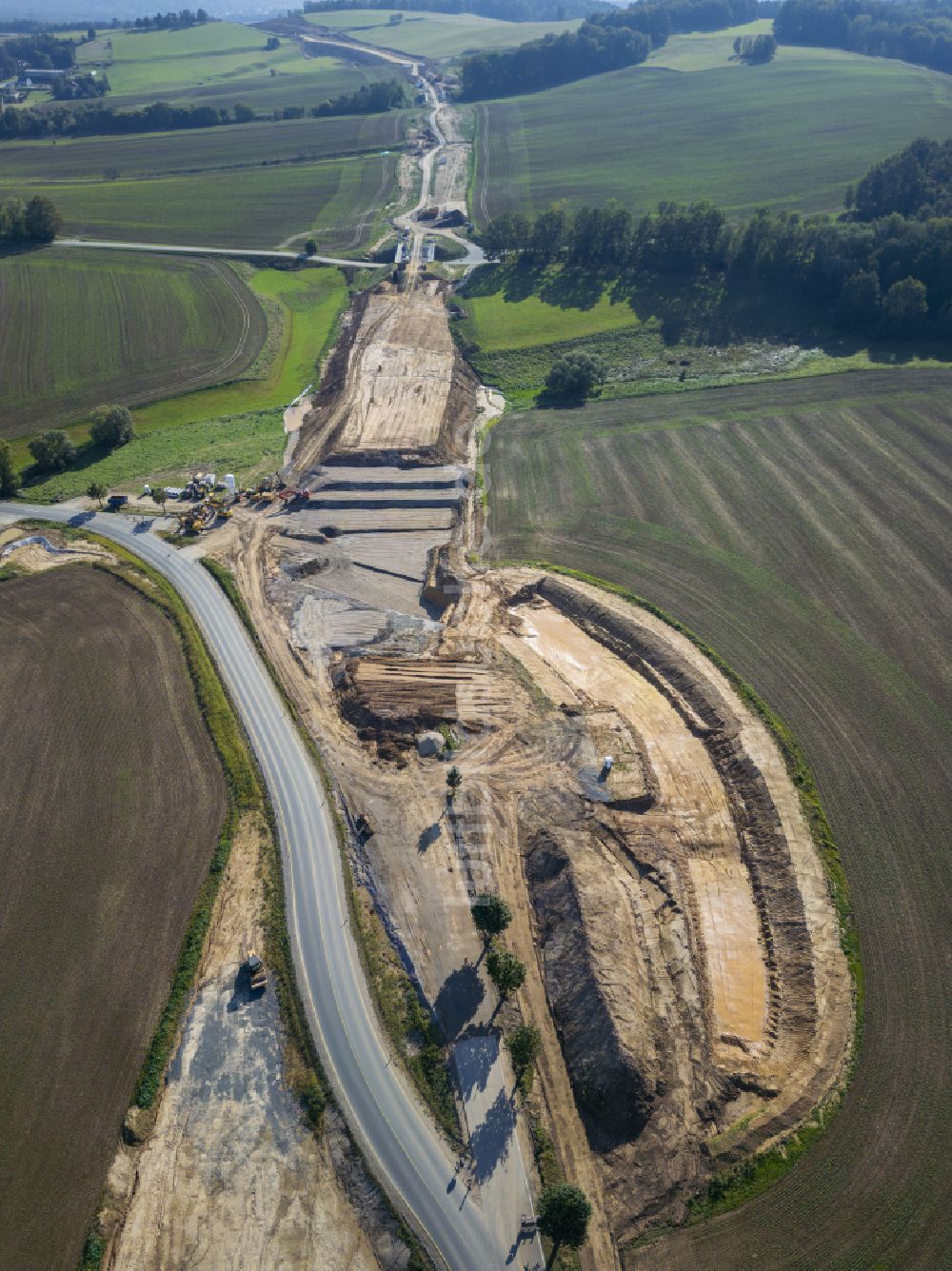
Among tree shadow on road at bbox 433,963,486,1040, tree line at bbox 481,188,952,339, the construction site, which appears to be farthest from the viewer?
tree line at bbox 481,188,952,339

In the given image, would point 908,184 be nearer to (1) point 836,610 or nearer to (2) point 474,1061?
(1) point 836,610

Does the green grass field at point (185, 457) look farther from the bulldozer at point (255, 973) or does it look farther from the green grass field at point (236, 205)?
the green grass field at point (236, 205)

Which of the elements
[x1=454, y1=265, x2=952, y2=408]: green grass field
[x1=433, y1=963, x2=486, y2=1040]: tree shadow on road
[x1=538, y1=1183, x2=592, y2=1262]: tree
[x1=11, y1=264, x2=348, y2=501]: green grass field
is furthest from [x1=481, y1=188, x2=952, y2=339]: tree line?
[x1=538, y1=1183, x2=592, y2=1262]: tree

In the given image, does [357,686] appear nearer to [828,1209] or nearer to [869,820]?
[869,820]

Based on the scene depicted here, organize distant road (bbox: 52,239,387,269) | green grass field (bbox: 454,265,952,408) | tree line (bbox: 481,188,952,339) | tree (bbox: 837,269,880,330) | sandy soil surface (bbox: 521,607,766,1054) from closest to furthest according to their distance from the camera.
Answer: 1. sandy soil surface (bbox: 521,607,766,1054)
2. green grass field (bbox: 454,265,952,408)
3. tree line (bbox: 481,188,952,339)
4. tree (bbox: 837,269,880,330)
5. distant road (bbox: 52,239,387,269)

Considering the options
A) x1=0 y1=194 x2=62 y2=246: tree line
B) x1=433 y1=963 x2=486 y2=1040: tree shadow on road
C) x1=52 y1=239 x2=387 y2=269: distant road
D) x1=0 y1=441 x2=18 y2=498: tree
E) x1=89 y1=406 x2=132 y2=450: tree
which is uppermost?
x1=0 y1=194 x2=62 y2=246: tree line

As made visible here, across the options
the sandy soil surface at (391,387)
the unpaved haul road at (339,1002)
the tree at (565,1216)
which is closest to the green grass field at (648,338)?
the sandy soil surface at (391,387)

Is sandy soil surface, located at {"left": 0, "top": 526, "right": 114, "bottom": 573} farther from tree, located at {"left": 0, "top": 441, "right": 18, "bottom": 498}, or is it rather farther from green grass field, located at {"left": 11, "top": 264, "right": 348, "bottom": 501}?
tree, located at {"left": 0, "top": 441, "right": 18, "bottom": 498}
